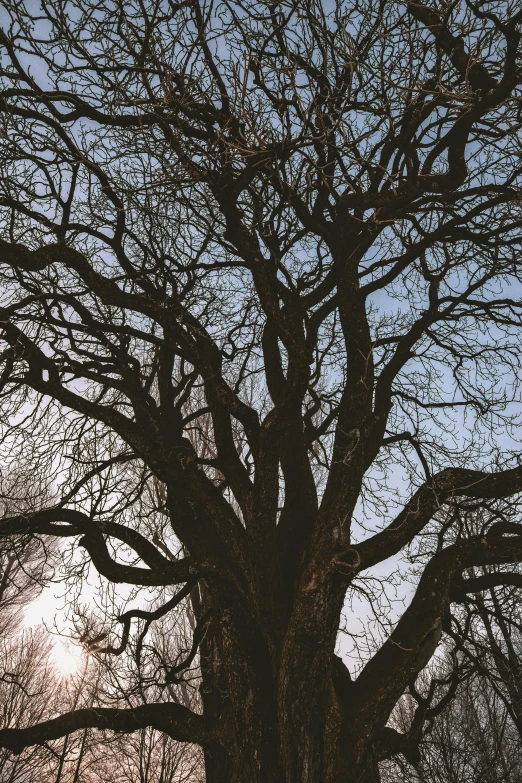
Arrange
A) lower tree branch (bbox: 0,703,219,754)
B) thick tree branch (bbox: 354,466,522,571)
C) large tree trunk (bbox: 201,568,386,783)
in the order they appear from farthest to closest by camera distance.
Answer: lower tree branch (bbox: 0,703,219,754) < thick tree branch (bbox: 354,466,522,571) < large tree trunk (bbox: 201,568,386,783)

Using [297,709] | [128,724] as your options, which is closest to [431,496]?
[297,709]

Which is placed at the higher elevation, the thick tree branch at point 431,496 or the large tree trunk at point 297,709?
the thick tree branch at point 431,496

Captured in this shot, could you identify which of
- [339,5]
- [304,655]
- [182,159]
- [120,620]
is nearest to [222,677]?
[120,620]

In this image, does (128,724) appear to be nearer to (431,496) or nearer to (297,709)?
(297,709)

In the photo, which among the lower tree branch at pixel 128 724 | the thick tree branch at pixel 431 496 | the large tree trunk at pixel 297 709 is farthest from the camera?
the lower tree branch at pixel 128 724

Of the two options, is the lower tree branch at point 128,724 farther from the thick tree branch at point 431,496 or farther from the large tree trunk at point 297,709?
the thick tree branch at point 431,496

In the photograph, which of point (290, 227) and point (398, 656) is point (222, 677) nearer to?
point (398, 656)

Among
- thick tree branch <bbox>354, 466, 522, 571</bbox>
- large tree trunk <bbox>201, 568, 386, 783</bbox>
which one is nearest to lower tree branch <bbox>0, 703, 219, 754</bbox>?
large tree trunk <bbox>201, 568, 386, 783</bbox>

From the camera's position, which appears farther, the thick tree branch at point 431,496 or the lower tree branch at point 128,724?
the lower tree branch at point 128,724

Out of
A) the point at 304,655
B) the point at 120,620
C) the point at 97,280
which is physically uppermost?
the point at 97,280

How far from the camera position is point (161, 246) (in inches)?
269

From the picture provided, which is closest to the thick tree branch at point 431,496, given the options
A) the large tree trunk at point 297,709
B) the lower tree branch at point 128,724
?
the large tree trunk at point 297,709

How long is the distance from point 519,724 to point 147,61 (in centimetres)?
790

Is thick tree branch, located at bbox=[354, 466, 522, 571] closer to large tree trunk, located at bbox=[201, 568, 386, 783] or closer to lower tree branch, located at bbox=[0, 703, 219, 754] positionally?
large tree trunk, located at bbox=[201, 568, 386, 783]
